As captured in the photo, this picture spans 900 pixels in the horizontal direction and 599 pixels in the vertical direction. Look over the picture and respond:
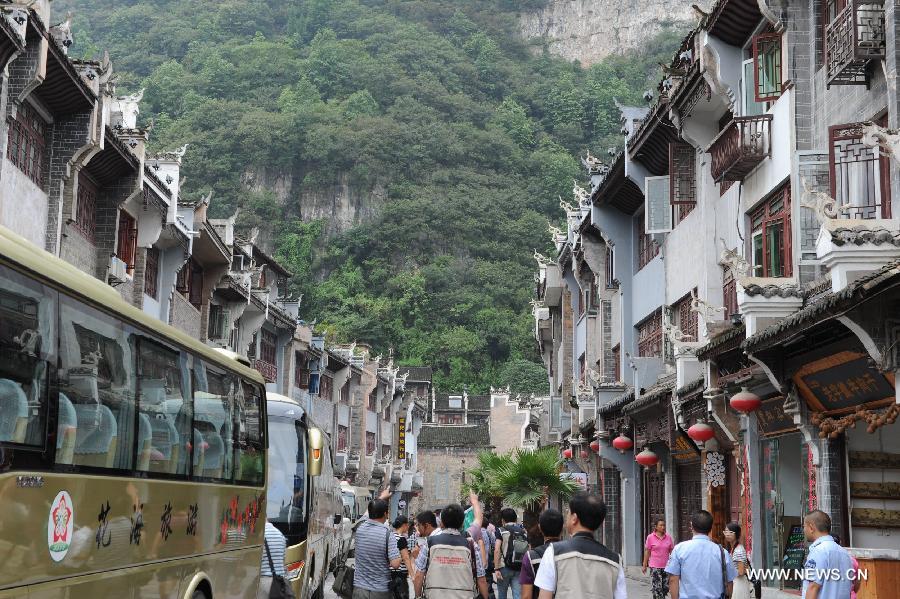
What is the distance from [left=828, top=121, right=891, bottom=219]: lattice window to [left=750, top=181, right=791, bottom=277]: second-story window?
2.91 meters

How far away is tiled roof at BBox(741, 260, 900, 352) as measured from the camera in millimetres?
11070

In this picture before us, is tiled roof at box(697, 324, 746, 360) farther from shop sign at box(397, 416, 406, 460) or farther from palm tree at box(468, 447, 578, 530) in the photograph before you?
shop sign at box(397, 416, 406, 460)

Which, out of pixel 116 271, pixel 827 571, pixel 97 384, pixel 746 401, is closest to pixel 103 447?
pixel 97 384

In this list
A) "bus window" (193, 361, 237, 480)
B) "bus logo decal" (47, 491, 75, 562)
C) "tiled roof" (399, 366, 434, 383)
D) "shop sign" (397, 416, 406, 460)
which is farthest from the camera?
"tiled roof" (399, 366, 434, 383)

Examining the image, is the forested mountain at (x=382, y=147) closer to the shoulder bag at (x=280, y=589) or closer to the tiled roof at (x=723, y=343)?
the tiled roof at (x=723, y=343)

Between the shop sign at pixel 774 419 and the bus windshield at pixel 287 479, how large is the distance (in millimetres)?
7332

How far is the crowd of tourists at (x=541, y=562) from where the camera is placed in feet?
24.4

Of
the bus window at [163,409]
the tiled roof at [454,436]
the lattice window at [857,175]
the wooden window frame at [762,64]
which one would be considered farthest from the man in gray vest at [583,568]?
the tiled roof at [454,436]

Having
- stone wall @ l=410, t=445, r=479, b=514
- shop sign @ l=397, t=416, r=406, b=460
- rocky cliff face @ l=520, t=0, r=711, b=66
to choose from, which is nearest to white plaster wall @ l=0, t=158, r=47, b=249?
shop sign @ l=397, t=416, r=406, b=460

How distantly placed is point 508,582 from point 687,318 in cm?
1265

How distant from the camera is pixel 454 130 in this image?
12481 centimetres

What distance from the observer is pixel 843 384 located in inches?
597

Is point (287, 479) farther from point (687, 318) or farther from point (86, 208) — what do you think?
point (687, 318)

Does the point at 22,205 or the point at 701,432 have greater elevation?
the point at 22,205
